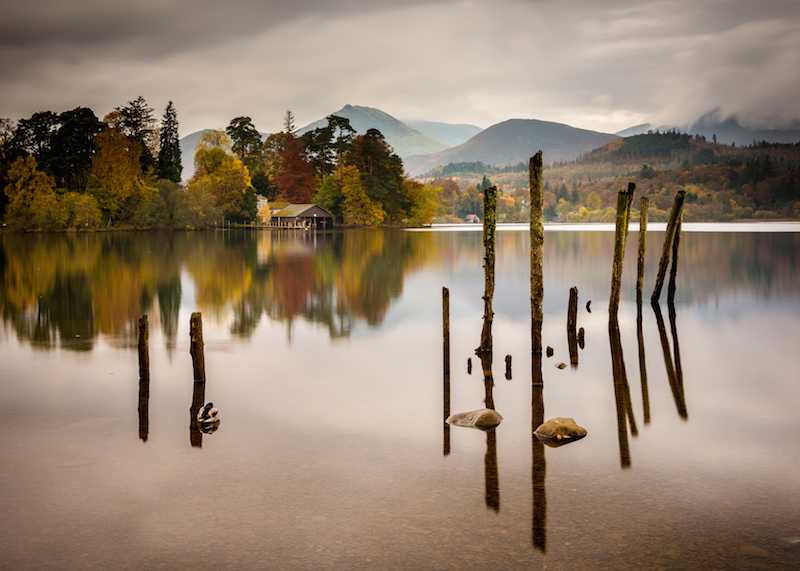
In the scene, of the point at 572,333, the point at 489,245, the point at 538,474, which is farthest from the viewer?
the point at 572,333

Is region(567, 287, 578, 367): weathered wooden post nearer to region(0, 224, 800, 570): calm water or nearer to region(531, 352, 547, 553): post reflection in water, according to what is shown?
region(0, 224, 800, 570): calm water

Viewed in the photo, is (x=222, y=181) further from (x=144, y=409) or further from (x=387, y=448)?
(x=387, y=448)

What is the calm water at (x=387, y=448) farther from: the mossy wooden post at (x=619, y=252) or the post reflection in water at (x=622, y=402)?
the mossy wooden post at (x=619, y=252)

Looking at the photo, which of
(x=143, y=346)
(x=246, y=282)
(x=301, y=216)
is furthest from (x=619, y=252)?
(x=301, y=216)

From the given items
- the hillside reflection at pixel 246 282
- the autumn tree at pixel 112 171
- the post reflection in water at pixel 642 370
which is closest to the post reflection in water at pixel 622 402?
the post reflection in water at pixel 642 370

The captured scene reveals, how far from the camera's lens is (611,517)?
26.1ft

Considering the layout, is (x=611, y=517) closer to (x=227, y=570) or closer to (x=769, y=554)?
(x=769, y=554)

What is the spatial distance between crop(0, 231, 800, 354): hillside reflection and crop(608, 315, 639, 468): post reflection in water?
8679 mm

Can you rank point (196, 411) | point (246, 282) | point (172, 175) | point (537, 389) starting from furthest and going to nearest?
point (172, 175) → point (246, 282) → point (537, 389) → point (196, 411)

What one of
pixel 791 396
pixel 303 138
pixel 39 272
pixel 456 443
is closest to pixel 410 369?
pixel 456 443

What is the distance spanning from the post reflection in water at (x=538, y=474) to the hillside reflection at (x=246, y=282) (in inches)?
369

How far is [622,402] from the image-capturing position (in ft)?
43.1

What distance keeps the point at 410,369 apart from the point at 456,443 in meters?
5.91

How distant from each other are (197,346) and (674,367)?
38.6 feet
